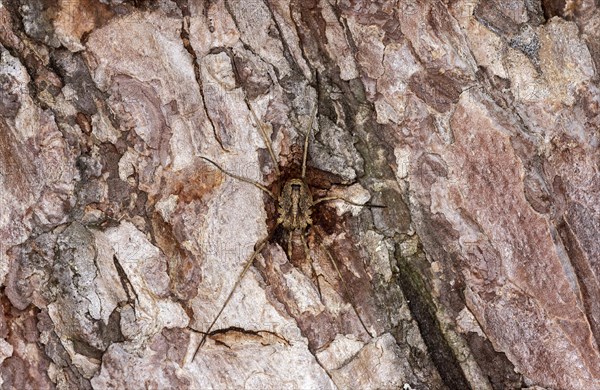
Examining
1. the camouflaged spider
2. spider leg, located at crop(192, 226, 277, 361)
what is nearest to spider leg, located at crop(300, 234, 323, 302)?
the camouflaged spider

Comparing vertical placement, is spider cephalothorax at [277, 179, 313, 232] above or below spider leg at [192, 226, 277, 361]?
above

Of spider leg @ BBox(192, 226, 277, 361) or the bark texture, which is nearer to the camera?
the bark texture

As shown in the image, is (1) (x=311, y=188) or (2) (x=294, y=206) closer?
(2) (x=294, y=206)

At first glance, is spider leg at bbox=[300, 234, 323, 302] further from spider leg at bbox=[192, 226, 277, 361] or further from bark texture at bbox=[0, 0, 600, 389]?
spider leg at bbox=[192, 226, 277, 361]

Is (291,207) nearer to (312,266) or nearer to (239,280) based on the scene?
(312,266)

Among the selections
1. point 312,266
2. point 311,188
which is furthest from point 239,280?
point 311,188

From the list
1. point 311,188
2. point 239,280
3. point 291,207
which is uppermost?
point 311,188

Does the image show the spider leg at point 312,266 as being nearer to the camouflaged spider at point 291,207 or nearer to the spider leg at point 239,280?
the camouflaged spider at point 291,207

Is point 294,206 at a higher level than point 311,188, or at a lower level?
lower

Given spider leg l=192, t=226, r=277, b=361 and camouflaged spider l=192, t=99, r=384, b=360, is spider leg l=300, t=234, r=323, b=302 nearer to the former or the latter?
camouflaged spider l=192, t=99, r=384, b=360

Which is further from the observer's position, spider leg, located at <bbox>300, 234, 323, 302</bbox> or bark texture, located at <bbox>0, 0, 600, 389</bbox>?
spider leg, located at <bbox>300, 234, 323, 302</bbox>
